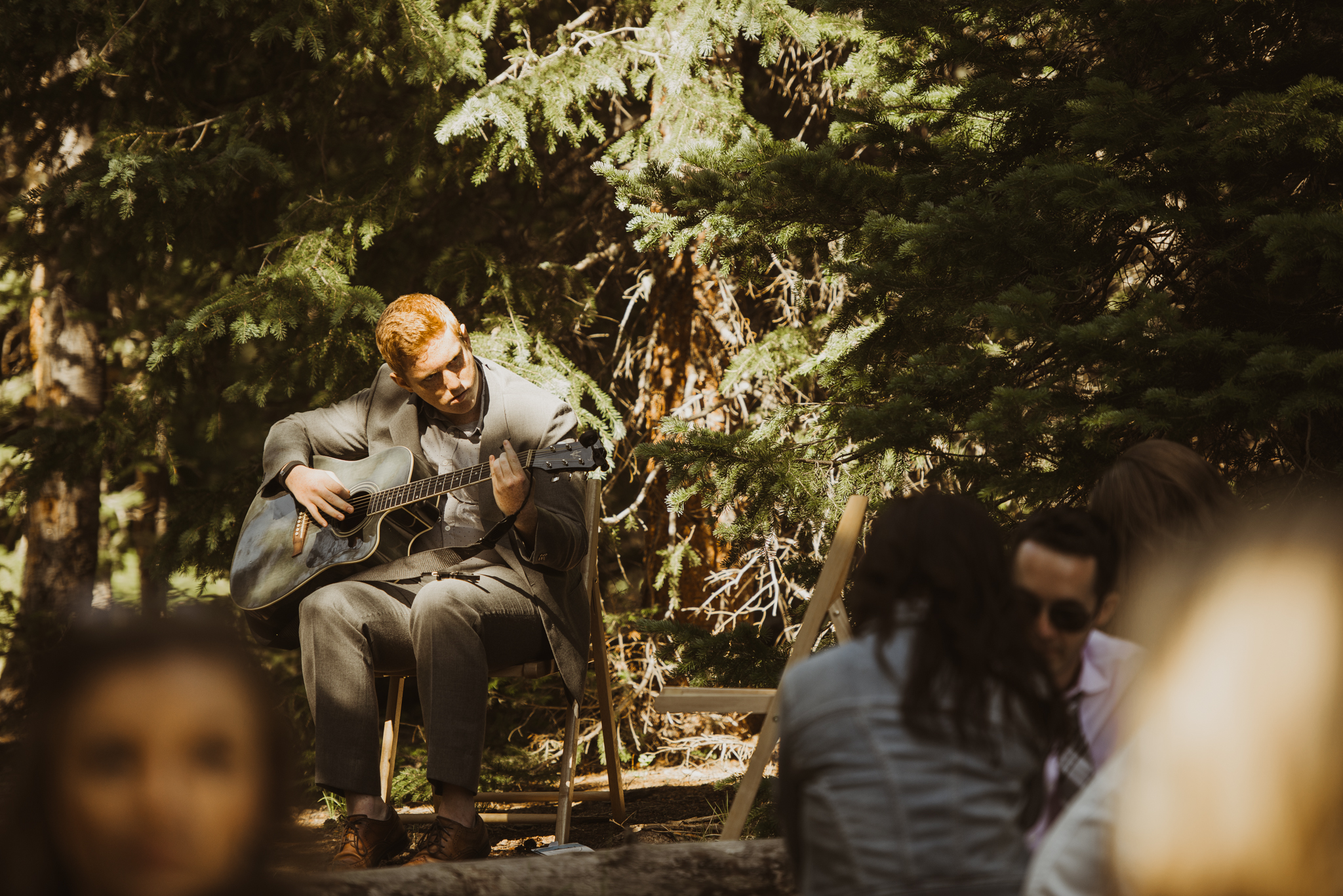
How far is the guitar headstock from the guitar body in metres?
0.43

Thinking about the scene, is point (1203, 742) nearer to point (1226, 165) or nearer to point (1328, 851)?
point (1328, 851)

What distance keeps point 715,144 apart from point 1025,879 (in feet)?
9.82

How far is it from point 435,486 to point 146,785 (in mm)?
2411

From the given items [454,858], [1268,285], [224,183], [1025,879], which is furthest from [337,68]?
[1025,879]

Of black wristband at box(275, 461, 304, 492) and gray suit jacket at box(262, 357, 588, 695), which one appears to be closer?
gray suit jacket at box(262, 357, 588, 695)

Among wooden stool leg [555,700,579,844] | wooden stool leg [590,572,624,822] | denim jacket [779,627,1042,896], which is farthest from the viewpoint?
wooden stool leg [590,572,624,822]

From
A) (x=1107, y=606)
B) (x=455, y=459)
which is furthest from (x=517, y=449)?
(x=1107, y=606)

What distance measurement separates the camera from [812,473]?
343 cm

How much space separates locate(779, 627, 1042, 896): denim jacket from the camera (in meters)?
1.40

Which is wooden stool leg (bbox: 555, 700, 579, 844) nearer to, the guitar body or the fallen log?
the guitar body

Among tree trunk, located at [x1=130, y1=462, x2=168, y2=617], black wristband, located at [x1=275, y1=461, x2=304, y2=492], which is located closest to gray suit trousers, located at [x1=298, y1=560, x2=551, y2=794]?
black wristband, located at [x1=275, y1=461, x2=304, y2=492]

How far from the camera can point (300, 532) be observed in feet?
11.1

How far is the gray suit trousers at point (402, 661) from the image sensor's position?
9.46 feet

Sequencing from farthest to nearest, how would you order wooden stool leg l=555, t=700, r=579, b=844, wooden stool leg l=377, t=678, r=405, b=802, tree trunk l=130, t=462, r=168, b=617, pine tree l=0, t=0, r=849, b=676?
tree trunk l=130, t=462, r=168, b=617
pine tree l=0, t=0, r=849, b=676
wooden stool leg l=377, t=678, r=405, b=802
wooden stool leg l=555, t=700, r=579, b=844
